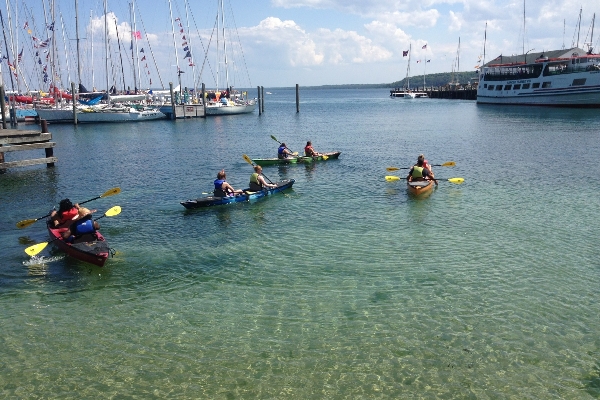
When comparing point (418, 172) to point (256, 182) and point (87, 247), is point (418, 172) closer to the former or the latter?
point (256, 182)

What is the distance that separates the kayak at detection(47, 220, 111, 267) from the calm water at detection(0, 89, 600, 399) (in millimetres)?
367

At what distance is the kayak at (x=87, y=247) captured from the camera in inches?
562

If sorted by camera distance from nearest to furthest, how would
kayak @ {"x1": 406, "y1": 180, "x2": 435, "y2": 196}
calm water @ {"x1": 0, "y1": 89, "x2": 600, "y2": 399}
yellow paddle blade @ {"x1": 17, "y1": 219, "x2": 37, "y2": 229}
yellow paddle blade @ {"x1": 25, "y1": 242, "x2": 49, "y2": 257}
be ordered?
calm water @ {"x1": 0, "y1": 89, "x2": 600, "y2": 399} < yellow paddle blade @ {"x1": 25, "y1": 242, "x2": 49, "y2": 257} < yellow paddle blade @ {"x1": 17, "y1": 219, "x2": 37, "y2": 229} < kayak @ {"x1": 406, "y1": 180, "x2": 435, "y2": 196}

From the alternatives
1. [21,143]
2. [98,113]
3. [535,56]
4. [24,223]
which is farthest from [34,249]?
[535,56]

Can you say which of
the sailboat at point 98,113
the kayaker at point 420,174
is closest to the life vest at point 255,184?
the kayaker at point 420,174

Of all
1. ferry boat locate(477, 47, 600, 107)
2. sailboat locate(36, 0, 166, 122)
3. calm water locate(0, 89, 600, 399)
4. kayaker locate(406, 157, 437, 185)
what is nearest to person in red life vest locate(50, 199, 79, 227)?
calm water locate(0, 89, 600, 399)

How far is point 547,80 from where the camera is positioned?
3349 inches

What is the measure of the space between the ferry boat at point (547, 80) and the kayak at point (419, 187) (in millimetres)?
66698

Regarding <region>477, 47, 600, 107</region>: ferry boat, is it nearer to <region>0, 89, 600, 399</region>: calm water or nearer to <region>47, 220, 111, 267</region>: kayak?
<region>0, 89, 600, 399</region>: calm water

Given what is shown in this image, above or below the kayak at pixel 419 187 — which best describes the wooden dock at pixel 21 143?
above

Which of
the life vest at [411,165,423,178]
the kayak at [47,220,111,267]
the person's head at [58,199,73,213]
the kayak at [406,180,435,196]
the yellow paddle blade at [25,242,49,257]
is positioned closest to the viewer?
the kayak at [47,220,111,267]

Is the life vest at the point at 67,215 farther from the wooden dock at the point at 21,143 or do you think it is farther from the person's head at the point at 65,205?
the wooden dock at the point at 21,143

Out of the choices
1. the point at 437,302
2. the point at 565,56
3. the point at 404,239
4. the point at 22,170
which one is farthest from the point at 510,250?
the point at 565,56

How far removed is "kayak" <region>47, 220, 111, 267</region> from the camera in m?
14.3
